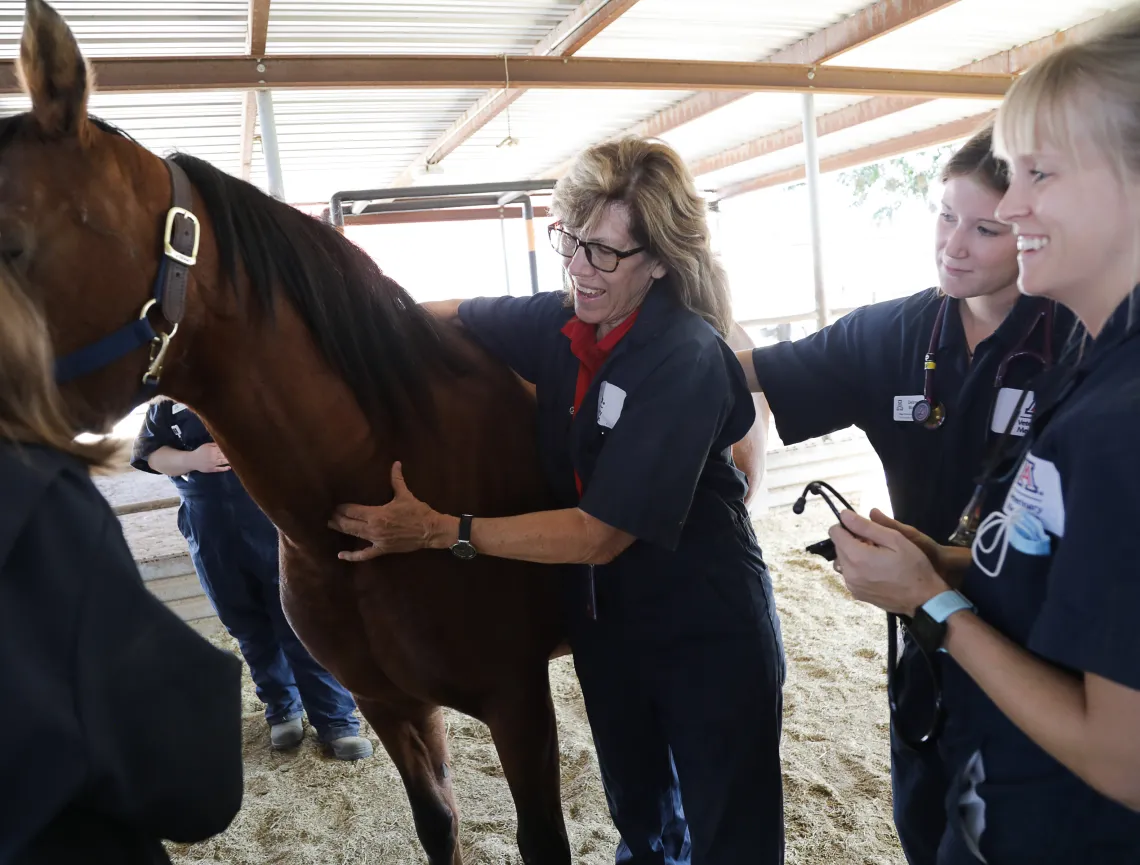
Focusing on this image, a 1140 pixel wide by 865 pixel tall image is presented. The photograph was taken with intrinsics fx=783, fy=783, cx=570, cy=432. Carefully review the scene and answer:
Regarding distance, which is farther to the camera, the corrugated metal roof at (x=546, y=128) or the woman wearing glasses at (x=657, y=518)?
the corrugated metal roof at (x=546, y=128)

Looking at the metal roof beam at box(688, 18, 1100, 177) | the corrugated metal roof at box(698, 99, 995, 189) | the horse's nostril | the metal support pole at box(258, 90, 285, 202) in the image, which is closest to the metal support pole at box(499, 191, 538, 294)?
the metal roof beam at box(688, 18, 1100, 177)

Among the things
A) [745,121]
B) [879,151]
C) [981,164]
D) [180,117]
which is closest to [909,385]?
[981,164]

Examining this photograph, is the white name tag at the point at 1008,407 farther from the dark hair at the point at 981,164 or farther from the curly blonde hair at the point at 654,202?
the curly blonde hair at the point at 654,202

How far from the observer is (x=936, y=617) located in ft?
2.80

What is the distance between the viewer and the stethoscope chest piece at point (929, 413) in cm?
130

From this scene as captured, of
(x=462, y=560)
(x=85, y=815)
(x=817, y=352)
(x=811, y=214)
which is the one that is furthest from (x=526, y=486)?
Answer: (x=811, y=214)

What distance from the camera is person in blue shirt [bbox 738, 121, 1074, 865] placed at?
117 cm

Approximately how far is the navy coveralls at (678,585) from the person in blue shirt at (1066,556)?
0.40m

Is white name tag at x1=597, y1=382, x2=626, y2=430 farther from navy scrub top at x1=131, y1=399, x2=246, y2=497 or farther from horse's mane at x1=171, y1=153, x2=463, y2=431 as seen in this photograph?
navy scrub top at x1=131, y1=399, x2=246, y2=497

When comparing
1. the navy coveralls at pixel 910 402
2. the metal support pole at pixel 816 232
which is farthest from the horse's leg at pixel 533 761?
the metal support pole at pixel 816 232

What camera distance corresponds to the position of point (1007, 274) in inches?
47.3

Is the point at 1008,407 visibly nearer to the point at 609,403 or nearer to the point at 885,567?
the point at 885,567

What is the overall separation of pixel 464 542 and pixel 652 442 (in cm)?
34

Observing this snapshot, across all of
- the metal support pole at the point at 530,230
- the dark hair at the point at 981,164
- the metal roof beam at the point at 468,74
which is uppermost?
the metal roof beam at the point at 468,74
